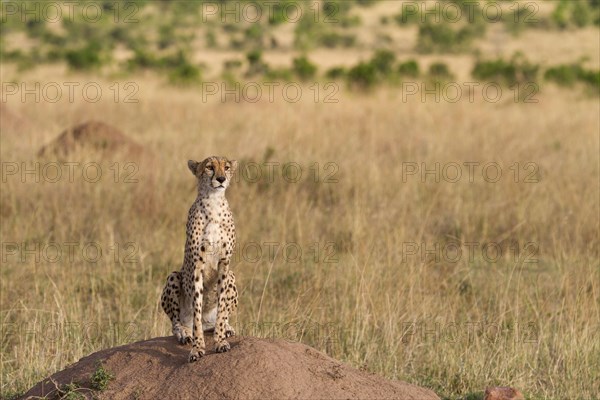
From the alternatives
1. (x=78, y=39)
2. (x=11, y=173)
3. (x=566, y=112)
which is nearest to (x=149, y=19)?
(x=78, y=39)

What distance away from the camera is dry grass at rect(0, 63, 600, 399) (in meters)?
5.84

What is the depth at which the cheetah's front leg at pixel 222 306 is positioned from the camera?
4.02m

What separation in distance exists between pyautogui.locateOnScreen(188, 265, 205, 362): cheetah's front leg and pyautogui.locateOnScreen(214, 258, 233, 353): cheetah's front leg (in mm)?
67

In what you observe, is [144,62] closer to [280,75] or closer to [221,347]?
[280,75]

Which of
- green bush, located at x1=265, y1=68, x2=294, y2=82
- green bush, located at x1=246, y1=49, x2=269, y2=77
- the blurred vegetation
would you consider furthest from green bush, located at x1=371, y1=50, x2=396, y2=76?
green bush, located at x1=246, y1=49, x2=269, y2=77

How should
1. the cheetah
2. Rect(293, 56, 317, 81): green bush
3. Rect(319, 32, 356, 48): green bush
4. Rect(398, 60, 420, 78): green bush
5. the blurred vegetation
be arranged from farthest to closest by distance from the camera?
Rect(319, 32, 356, 48): green bush < the blurred vegetation < Rect(293, 56, 317, 81): green bush < Rect(398, 60, 420, 78): green bush < the cheetah

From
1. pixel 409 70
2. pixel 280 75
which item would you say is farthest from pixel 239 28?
pixel 409 70

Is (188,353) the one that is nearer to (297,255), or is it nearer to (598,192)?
(297,255)

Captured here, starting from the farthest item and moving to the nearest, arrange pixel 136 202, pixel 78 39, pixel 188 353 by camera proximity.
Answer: pixel 78 39 → pixel 136 202 → pixel 188 353

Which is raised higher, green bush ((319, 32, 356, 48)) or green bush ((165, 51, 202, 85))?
green bush ((319, 32, 356, 48))

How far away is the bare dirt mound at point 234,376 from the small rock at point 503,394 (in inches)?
23.8

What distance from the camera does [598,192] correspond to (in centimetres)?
887

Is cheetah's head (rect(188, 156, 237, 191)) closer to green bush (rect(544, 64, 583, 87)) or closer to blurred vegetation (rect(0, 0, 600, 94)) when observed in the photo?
green bush (rect(544, 64, 583, 87))

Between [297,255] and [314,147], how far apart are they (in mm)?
3576
